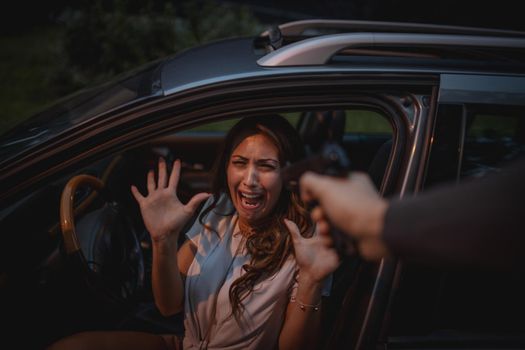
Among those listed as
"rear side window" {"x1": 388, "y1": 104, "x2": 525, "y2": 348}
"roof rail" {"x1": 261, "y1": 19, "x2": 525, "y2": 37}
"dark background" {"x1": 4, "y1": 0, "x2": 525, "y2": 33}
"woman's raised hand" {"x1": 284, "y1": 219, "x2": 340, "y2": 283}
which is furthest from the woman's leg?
"dark background" {"x1": 4, "y1": 0, "x2": 525, "y2": 33}

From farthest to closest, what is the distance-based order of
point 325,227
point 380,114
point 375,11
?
point 375,11, point 380,114, point 325,227

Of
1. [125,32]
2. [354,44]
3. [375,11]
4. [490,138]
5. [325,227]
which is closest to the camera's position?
[325,227]

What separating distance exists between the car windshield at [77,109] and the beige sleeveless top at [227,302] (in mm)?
686

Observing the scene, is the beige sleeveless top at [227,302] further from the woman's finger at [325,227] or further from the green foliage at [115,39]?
the green foliage at [115,39]

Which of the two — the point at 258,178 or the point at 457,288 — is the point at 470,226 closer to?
the point at 457,288

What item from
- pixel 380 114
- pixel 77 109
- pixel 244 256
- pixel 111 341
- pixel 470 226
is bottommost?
pixel 111 341

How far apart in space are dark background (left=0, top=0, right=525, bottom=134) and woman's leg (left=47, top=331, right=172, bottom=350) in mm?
5101

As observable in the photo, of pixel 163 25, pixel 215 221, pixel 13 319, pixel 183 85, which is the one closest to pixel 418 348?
pixel 215 221

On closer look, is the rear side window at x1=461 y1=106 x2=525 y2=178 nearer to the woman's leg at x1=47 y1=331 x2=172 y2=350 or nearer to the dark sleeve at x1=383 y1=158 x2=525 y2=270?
the dark sleeve at x1=383 y1=158 x2=525 y2=270

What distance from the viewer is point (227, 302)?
5.62 feet

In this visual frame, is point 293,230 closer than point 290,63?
No

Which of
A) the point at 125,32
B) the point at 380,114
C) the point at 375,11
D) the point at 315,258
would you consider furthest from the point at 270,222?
the point at 375,11

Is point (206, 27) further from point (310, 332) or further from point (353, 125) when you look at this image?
point (310, 332)

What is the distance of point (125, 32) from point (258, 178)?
6.11 m
